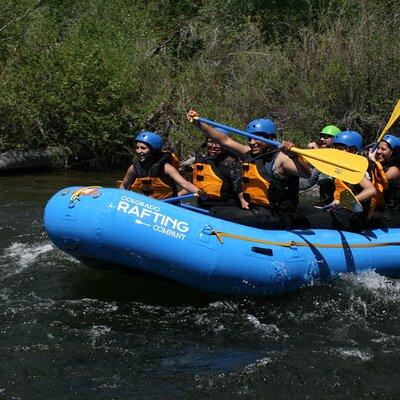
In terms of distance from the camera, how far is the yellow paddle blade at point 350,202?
Answer: 544 centimetres

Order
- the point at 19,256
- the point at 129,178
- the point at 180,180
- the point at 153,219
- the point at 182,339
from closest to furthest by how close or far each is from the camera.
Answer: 1. the point at 182,339
2. the point at 153,219
3. the point at 180,180
4. the point at 129,178
5. the point at 19,256

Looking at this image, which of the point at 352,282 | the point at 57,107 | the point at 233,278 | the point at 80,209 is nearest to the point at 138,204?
the point at 80,209

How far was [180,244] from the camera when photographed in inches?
195

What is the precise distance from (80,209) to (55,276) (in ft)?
4.18

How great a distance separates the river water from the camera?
4156 mm

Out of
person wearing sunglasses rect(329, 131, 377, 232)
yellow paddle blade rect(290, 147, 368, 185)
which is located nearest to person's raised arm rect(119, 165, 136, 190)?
yellow paddle blade rect(290, 147, 368, 185)

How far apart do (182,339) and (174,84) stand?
8.99m

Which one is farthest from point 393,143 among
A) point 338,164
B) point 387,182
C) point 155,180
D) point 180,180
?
point 155,180

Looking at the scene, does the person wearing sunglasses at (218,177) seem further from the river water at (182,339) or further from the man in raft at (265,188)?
the river water at (182,339)

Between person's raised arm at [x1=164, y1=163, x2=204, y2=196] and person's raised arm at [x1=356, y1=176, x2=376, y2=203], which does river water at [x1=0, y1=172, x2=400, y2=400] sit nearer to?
person's raised arm at [x1=356, y1=176, x2=376, y2=203]

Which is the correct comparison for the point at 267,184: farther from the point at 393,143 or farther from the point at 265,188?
the point at 393,143

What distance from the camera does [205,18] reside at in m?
16.5

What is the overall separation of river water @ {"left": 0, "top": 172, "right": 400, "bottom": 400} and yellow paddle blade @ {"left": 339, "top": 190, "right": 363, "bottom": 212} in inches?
22.2

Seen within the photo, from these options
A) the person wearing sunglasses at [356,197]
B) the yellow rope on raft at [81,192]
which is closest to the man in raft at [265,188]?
the person wearing sunglasses at [356,197]
